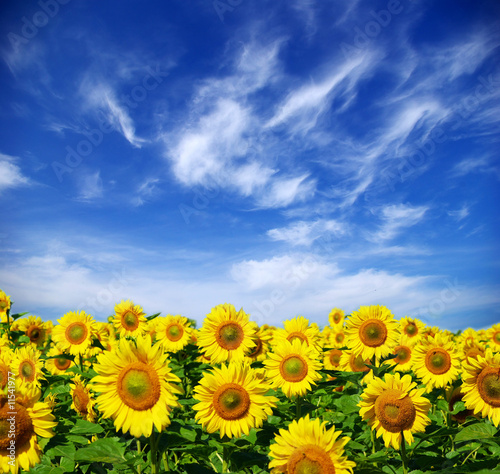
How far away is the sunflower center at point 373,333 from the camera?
25.7 ft

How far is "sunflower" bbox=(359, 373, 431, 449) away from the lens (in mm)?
4754

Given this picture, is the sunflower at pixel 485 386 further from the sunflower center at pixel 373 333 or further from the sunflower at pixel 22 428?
the sunflower at pixel 22 428

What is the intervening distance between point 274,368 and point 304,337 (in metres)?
1.21

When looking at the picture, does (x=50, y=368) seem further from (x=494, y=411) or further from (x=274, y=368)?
(x=494, y=411)

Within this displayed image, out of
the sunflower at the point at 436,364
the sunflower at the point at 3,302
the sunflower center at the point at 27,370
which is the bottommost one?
the sunflower center at the point at 27,370

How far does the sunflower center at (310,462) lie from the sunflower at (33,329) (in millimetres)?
10033

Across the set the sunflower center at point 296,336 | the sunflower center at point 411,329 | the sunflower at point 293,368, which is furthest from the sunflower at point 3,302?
the sunflower center at point 411,329

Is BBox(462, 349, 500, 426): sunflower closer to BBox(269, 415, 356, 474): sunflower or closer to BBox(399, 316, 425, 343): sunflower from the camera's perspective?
BBox(269, 415, 356, 474): sunflower

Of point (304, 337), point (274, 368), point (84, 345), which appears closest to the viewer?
point (274, 368)

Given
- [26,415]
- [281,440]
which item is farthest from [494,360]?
[26,415]

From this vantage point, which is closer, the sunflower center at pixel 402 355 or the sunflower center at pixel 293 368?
the sunflower center at pixel 293 368

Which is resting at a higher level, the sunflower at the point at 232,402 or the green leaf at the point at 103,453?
the sunflower at the point at 232,402

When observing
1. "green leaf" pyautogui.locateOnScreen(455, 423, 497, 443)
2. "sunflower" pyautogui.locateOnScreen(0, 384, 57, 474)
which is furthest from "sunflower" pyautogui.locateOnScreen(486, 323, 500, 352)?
"sunflower" pyautogui.locateOnScreen(0, 384, 57, 474)

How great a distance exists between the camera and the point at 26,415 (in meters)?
4.05
